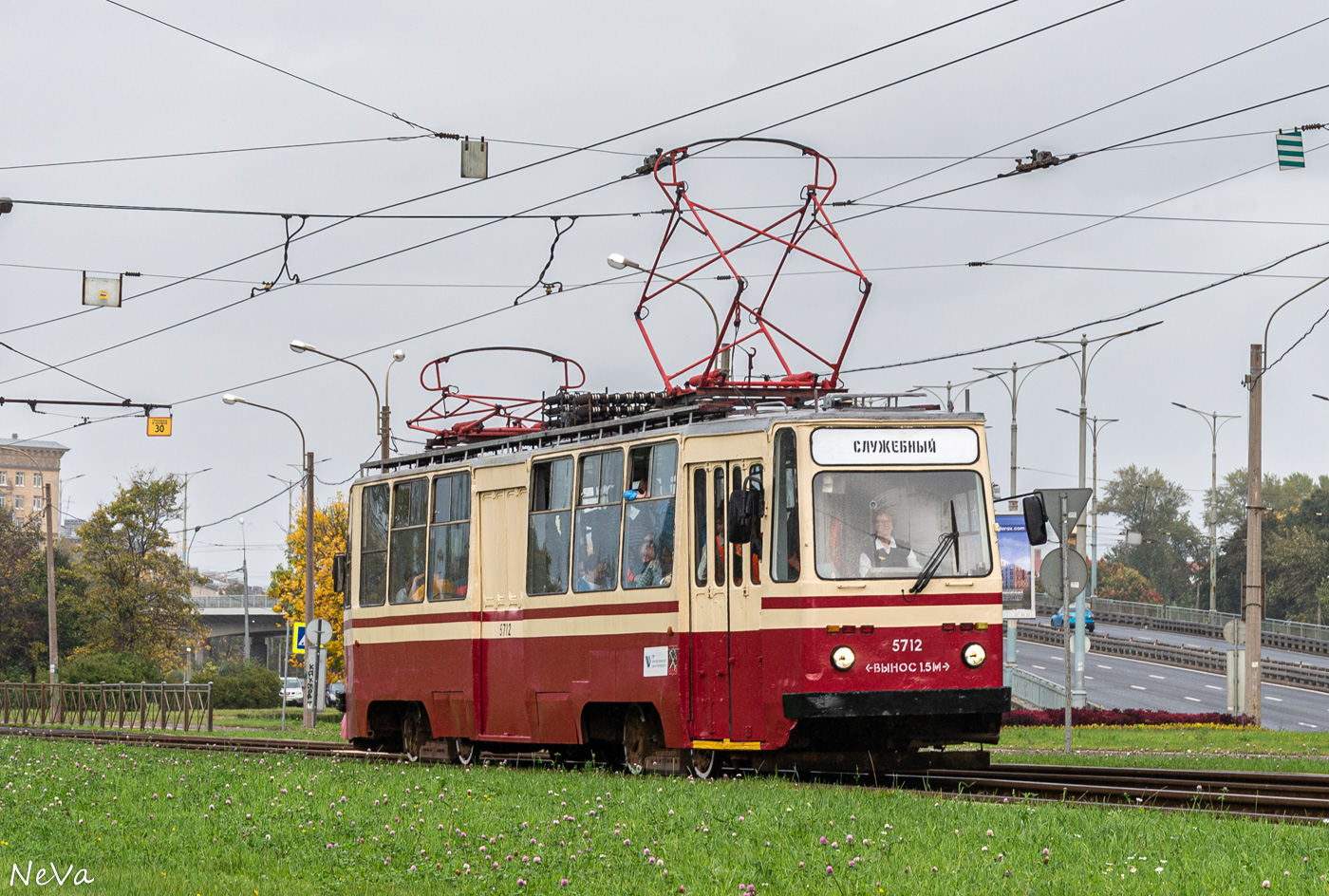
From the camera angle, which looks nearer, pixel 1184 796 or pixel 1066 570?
pixel 1184 796

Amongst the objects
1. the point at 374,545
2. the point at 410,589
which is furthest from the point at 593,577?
the point at 374,545

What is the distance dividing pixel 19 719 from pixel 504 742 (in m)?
35.2

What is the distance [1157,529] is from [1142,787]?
141033 mm

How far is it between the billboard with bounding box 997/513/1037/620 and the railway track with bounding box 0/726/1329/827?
22.6 meters

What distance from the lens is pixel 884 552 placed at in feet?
47.7

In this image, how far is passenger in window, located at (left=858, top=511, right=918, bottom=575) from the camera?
14445mm

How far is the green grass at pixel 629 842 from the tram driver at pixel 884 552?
190cm

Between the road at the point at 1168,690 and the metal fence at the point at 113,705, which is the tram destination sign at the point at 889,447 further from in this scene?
the road at the point at 1168,690

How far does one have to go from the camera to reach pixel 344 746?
24.9 meters

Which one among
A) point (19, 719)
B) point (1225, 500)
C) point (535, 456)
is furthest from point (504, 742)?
point (1225, 500)

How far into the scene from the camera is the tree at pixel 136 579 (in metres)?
72.8

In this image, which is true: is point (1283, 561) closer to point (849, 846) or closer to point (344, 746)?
point (344, 746)

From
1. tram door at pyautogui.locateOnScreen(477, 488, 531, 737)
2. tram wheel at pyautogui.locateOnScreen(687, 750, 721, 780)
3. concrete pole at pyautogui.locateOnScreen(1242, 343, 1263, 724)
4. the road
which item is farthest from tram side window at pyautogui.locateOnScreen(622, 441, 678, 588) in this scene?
the road

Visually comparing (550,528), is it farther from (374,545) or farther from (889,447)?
(374,545)
